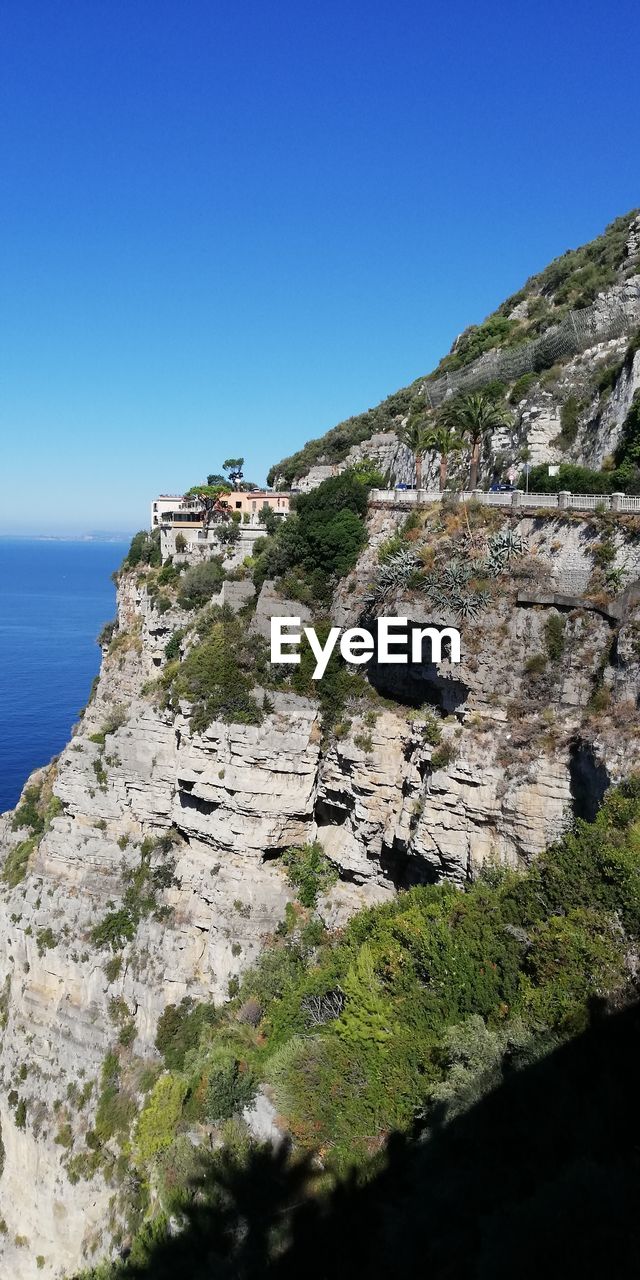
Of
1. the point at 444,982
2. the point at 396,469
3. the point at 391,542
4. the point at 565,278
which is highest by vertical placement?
the point at 565,278

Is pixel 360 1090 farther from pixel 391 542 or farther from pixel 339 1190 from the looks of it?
pixel 391 542

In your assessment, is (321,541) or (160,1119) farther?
(321,541)

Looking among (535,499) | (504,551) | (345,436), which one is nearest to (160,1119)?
(504,551)

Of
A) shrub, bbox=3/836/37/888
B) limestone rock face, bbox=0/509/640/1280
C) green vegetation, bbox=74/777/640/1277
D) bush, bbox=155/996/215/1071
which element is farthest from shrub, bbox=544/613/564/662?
shrub, bbox=3/836/37/888

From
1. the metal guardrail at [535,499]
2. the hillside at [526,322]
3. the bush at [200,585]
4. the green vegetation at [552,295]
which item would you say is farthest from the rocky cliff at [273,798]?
the green vegetation at [552,295]

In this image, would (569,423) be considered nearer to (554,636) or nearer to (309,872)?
(554,636)

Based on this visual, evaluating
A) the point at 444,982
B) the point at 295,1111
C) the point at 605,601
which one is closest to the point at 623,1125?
the point at 444,982

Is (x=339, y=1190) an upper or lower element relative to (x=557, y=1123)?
lower
